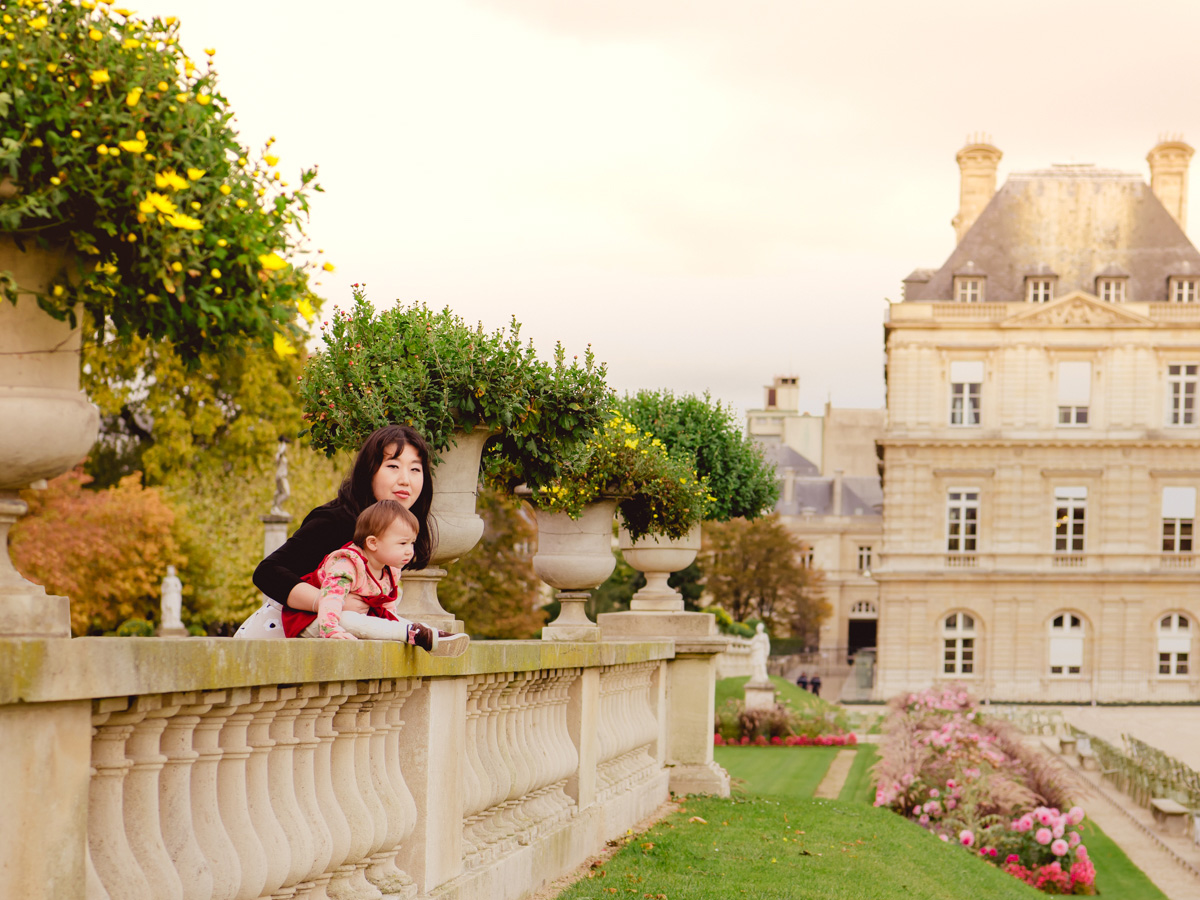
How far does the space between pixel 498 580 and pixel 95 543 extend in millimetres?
13893

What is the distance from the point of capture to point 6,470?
11.3 ft

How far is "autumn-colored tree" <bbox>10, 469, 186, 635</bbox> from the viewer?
2830 cm

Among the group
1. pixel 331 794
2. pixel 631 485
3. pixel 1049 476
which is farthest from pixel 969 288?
pixel 331 794

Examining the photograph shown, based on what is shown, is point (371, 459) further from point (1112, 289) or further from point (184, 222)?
point (1112, 289)

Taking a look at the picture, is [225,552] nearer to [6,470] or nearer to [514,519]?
[514,519]

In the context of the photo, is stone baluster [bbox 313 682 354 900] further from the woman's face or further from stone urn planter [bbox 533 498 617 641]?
stone urn planter [bbox 533 498 617 641]

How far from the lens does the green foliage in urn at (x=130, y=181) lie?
3.46 meters

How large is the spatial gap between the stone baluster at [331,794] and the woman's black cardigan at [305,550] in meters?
0.55

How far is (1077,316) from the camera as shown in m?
46.9

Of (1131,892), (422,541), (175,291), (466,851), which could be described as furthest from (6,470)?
(1131,892)

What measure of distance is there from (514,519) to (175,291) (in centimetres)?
3720

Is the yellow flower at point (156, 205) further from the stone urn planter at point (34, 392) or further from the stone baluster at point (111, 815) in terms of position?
the stone baluster at point (111, 815)

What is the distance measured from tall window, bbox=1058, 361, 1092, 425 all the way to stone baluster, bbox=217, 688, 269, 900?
46.9m

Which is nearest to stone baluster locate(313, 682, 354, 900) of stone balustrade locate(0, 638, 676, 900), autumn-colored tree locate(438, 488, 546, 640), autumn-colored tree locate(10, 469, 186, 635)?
stone balustrade locate(0, 638, 676, 900)
